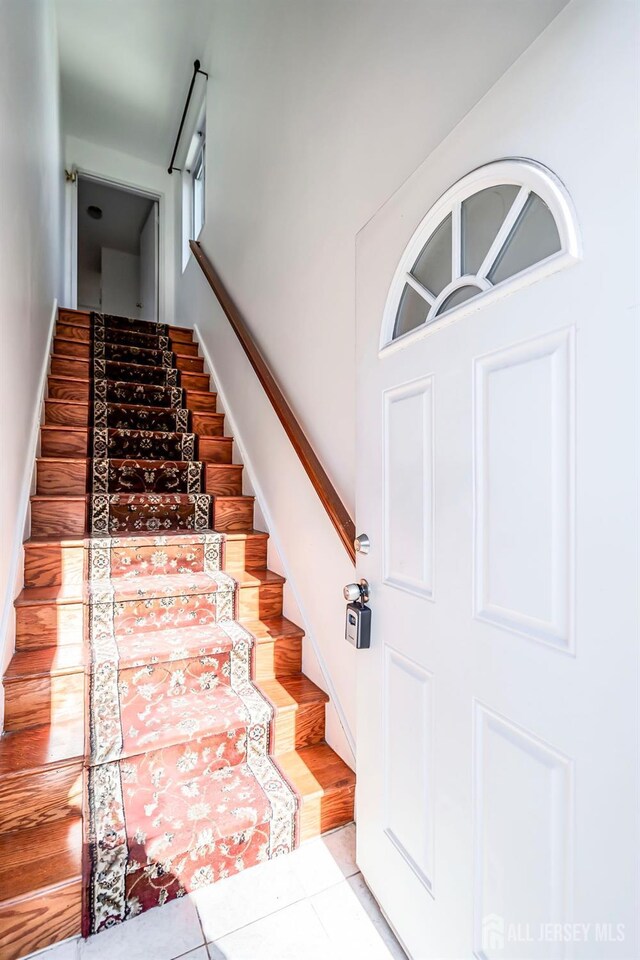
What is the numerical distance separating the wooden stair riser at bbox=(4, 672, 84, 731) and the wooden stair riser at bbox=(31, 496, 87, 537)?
66 centimetres

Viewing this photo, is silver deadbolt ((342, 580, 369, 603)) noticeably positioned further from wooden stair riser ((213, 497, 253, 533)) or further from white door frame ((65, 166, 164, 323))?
white door frame ((65, 166, 164, 323))

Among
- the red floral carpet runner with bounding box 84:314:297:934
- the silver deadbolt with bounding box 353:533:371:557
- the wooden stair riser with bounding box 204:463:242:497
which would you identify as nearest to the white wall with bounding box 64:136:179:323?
the wooden stair riser with bounding box 204:463:242:497

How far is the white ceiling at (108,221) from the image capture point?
4.93 metres

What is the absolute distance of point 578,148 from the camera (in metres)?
0.67

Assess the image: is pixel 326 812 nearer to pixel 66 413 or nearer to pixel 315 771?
pixel 315 771

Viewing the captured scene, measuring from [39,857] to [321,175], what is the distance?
2.16 meters

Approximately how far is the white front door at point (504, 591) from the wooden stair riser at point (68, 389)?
81.7 inches

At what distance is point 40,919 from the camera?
102cm

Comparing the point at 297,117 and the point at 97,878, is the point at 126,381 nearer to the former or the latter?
the point at 297,117

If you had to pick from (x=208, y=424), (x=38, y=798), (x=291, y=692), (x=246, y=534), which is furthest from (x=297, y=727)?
(x=208, y=424)

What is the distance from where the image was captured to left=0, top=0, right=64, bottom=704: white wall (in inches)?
54.6

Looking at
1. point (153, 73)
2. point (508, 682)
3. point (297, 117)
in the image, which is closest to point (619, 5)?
point (508, 682)

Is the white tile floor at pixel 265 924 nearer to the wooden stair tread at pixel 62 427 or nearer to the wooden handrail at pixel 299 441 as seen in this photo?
the wooden handrail at pixel 299 441

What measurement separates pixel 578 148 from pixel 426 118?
631mm
